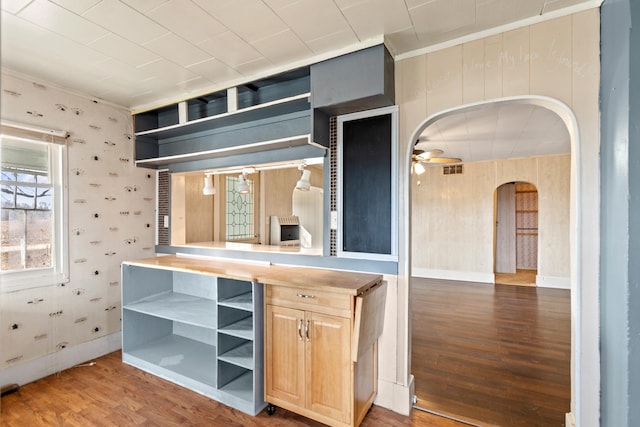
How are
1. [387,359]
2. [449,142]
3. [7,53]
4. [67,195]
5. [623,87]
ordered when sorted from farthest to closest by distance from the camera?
1. [449,142]
2. [67,195]
3. [387,359]
4. [623,87]
5. [7,53]

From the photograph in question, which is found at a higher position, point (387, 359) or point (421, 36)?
point (421, 36)

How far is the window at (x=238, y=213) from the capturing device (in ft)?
13.9

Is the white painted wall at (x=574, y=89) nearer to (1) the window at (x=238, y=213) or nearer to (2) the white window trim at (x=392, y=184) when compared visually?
(2) the white window trim at (x=392, y=184)

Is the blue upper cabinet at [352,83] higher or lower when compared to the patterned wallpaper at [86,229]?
higher

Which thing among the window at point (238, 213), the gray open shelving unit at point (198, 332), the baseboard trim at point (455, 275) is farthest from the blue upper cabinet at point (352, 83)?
the baseboard trim at point (455, 275)

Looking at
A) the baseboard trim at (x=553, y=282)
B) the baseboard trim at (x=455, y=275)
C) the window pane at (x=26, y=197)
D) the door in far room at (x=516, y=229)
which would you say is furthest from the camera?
the door in far room at (x=516, y=229)

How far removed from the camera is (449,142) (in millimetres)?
4676

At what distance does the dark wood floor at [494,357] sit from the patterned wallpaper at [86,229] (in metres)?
3.06

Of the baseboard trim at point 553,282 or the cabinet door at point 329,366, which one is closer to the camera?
the cabinet door at point 329,366

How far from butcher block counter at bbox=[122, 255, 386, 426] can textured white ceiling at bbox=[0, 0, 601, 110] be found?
159 centimetres

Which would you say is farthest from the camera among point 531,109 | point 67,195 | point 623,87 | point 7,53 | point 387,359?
point 531,109

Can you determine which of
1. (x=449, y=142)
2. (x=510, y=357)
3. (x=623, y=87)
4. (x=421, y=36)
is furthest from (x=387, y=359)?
(x=449, y=142)

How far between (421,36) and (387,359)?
7.36ft

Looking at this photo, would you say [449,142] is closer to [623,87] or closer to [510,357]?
[510,357]
